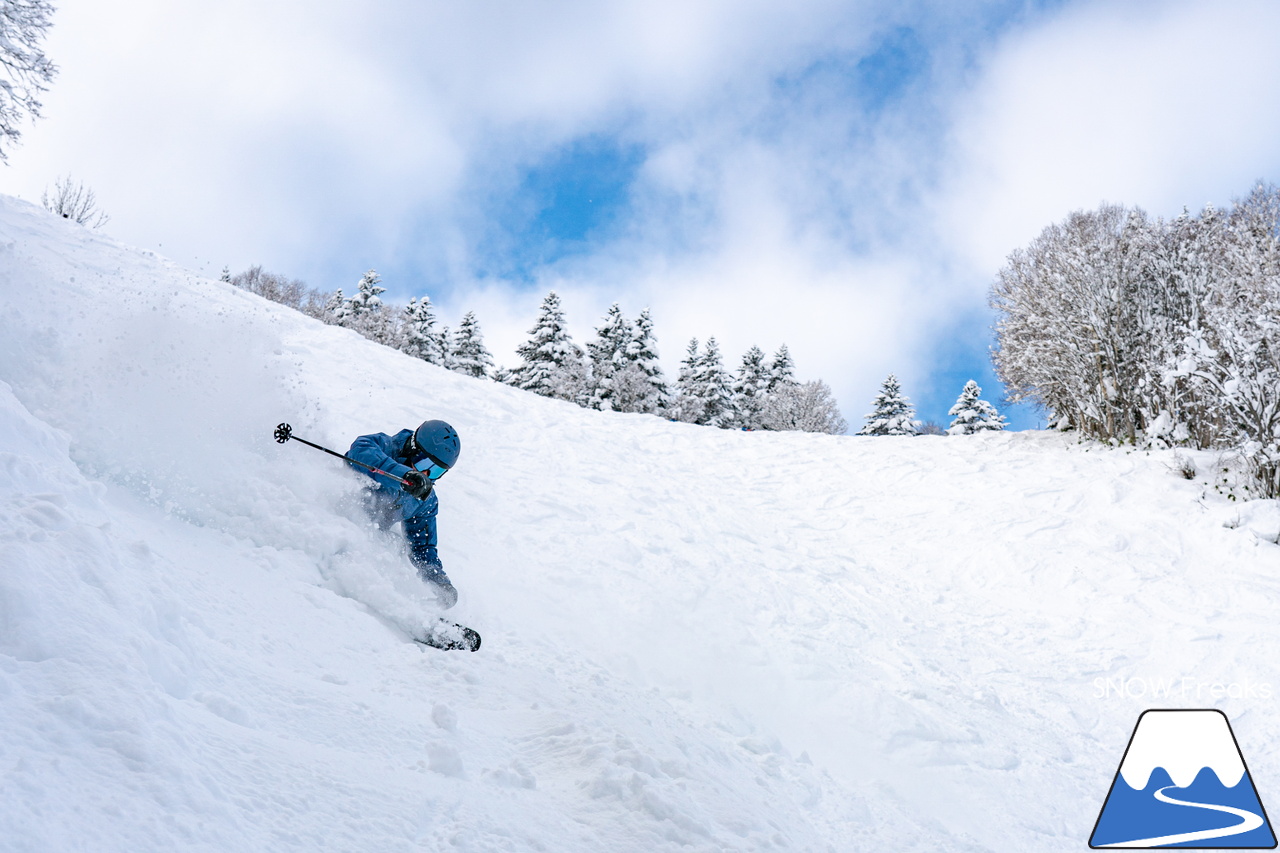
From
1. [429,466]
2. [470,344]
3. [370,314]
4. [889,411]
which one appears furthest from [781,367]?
[429,466]

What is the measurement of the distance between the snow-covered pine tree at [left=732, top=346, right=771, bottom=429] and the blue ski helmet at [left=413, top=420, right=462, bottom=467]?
32.7 metres

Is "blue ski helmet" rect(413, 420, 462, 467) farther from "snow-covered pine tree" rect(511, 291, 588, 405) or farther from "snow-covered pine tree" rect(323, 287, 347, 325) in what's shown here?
"snow-covered pine tree" rect(323, 287, 347, 325)

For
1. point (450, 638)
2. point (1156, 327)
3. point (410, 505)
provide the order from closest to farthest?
1. point (450, 638)
2. point (410, 505)
3. point (1156, 327)

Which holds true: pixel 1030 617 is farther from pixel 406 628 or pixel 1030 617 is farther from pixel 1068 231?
pixel 1068 231

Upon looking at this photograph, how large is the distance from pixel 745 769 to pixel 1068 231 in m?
13.6

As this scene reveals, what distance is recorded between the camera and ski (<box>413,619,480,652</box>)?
4.14 m

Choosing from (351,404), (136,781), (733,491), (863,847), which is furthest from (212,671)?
(733,491)

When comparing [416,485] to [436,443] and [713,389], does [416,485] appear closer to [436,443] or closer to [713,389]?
[436,443]

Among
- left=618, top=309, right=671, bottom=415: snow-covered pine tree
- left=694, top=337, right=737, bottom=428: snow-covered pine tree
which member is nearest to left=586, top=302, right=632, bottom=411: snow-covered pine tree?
left=618, top=309, right=671, bottom=415: snow-covered pine tree

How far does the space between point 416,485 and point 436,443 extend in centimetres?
53

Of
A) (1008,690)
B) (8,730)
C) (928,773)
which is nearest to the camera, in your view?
(8,730)

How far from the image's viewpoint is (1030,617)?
7.69m

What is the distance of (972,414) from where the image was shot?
128 feet

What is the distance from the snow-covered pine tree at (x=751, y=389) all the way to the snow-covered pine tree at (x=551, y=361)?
950cm
